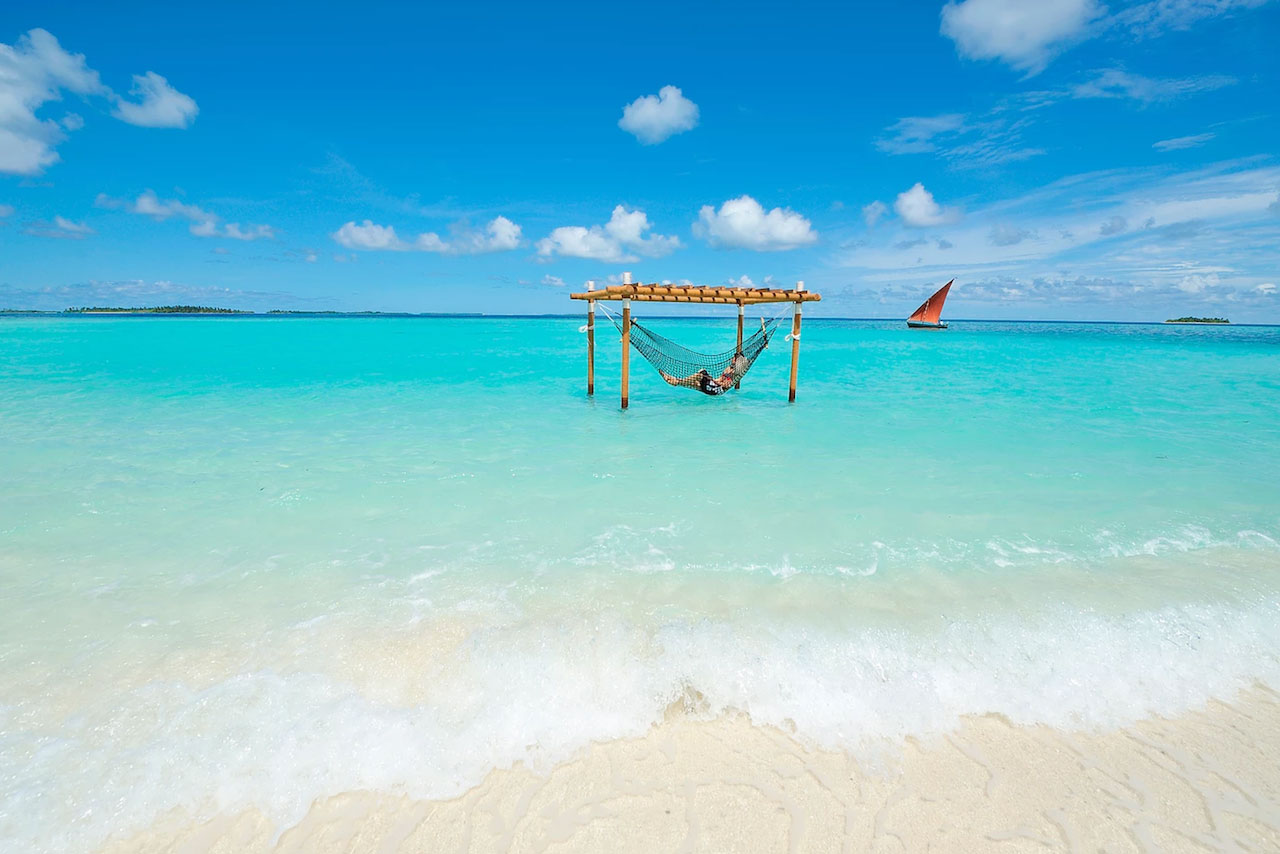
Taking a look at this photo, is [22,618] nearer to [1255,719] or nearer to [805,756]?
[805,756]

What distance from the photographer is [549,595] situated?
16.4 feet

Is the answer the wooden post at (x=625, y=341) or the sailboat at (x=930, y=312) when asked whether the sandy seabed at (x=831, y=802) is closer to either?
the wooden post at (x=625, y=341)

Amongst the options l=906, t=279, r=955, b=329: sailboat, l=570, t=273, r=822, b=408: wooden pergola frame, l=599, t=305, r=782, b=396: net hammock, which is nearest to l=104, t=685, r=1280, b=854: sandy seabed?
l=570, t=273, r=822, b=408: wooden pergola frame

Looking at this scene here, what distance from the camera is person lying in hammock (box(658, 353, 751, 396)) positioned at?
15.1m

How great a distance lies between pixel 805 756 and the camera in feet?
10.8

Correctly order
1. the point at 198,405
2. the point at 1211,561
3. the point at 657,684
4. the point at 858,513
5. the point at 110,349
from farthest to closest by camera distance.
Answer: the point at 110,349, the point at 198,405, the point at 858,513, the point at 1211,561, the point at 657,684

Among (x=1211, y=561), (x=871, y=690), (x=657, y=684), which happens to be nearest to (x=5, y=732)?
(x=657, y=684)

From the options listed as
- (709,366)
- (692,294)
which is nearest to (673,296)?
(692,294)

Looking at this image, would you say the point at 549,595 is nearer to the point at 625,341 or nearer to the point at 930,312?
the point at 625,341

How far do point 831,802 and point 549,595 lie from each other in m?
2.81

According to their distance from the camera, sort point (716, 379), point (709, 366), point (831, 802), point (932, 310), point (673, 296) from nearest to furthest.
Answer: point (831, 802), point (673, 296), point (709, 366), point (716, 379), point (932, 310)

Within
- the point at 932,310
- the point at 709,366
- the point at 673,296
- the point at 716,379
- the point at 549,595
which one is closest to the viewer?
the point at 549,595

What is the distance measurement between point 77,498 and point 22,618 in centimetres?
349

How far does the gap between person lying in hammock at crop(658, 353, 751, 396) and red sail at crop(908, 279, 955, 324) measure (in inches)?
2557
